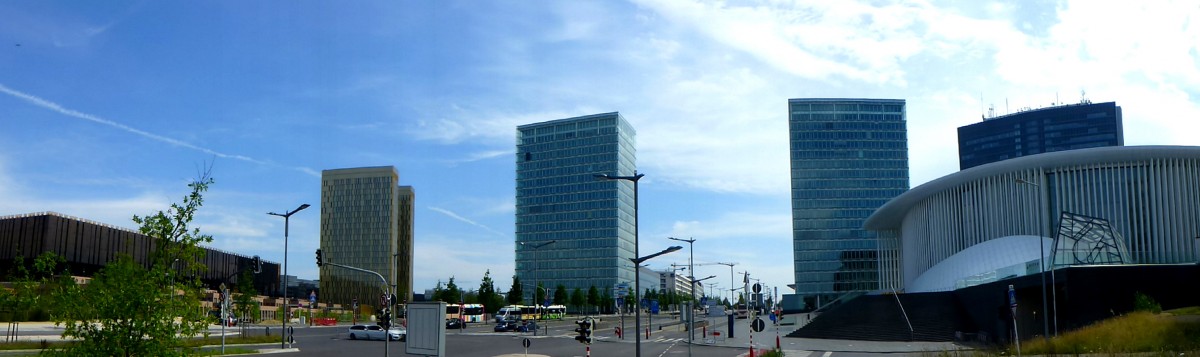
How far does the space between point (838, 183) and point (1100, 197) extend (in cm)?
10953

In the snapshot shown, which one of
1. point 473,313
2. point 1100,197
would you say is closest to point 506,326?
point 473,313

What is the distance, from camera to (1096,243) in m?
72.1

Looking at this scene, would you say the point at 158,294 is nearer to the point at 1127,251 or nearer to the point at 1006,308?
the point at 1006,308

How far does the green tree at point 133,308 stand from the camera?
51.1 feet

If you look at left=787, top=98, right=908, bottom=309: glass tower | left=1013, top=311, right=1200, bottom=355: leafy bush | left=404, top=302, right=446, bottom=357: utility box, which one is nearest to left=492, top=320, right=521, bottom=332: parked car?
left=1013, top=311, right=1200, bottom=355: leafy bush

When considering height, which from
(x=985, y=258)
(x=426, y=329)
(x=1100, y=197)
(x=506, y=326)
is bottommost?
(x=506, y=326)

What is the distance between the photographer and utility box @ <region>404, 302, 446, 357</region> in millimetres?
27328

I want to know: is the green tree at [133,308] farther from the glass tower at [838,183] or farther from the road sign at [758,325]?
the glass tower at [838,183]

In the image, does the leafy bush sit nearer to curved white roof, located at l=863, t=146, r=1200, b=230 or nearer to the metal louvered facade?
the metal louvered facade

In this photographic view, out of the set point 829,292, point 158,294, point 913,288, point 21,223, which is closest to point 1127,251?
point 913,288

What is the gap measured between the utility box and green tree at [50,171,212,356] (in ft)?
35.7

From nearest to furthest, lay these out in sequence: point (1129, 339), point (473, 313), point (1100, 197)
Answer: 1. point (1129, 339)
2. point (1100, 197)
3. point (473, 313)

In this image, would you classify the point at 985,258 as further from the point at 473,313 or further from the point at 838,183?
the point at 838,183

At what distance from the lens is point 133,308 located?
15672mm
